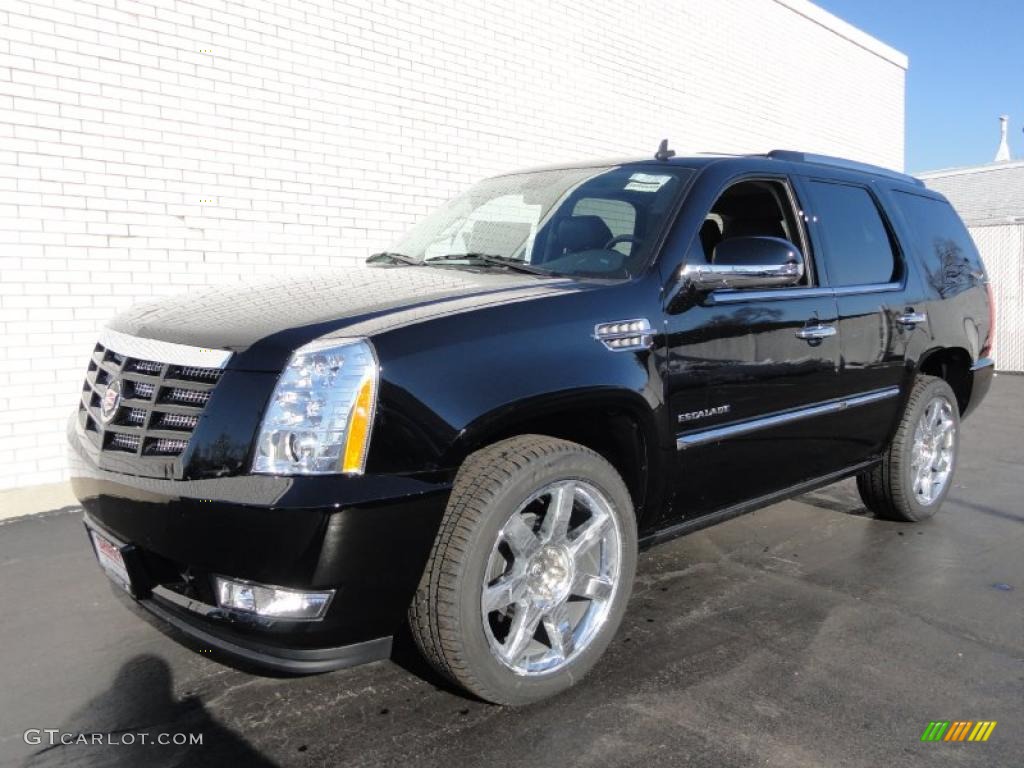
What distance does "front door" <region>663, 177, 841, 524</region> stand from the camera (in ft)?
10.7

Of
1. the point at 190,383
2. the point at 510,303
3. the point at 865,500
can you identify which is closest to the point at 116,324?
the point at 190,383

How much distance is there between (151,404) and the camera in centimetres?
260

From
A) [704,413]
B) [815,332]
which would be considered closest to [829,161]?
[815,332]

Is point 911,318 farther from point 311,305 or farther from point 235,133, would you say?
point 235,133

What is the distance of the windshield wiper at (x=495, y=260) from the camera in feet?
11.1

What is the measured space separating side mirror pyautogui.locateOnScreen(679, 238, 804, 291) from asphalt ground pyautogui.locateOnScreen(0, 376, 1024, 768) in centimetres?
140

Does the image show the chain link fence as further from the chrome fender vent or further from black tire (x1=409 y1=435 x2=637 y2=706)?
black tire (x1=409 y1=435 x2=637 y2=706)

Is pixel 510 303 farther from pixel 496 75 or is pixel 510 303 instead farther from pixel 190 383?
pixel 496 75

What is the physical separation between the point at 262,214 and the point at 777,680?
198 inches

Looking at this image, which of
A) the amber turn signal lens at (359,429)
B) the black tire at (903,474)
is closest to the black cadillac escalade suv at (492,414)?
the amber turn signal lens at (359,429)

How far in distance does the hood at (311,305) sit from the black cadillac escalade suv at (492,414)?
0.02 metres

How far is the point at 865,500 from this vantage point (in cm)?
509

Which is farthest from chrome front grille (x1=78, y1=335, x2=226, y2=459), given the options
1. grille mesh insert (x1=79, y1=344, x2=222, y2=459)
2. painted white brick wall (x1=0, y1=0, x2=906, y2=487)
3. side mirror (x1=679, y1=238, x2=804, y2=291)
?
painted white brick wall (x1=0, y1=0, x2=906, y2=487)

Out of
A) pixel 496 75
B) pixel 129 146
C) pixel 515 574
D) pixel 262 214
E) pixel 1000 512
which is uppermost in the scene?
pixel 496 75
